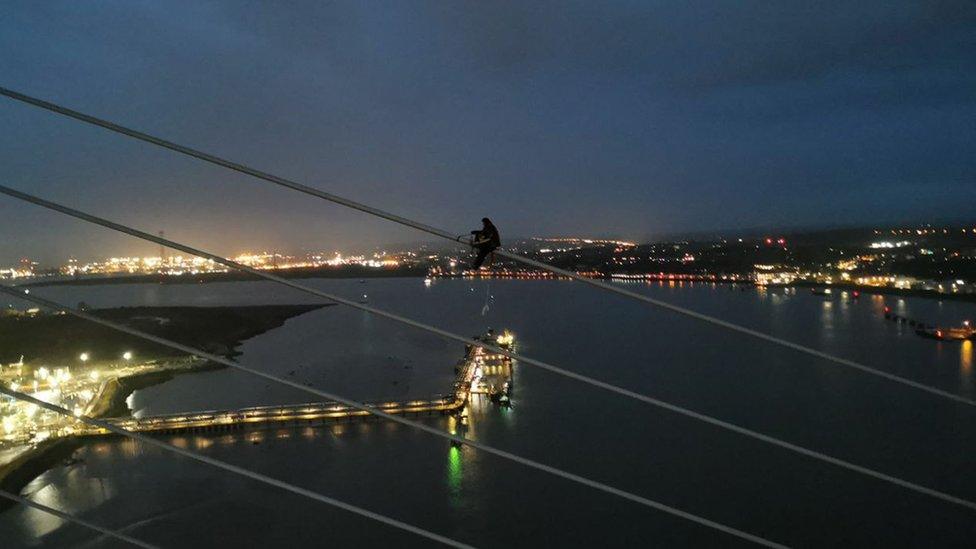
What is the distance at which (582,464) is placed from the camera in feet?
14.7

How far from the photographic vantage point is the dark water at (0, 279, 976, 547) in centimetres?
366

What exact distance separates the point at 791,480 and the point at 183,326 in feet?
35.3

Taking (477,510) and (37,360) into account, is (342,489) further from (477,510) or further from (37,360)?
(37,360)

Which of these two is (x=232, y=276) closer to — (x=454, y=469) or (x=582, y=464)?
(x=454, y=469)

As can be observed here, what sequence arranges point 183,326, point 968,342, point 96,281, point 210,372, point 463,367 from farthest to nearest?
point 96,281 → point 183,326 → point 968,342 → point 210,372 → point 463,367

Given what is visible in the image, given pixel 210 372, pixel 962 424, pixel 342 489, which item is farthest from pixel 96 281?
pixel 962 424

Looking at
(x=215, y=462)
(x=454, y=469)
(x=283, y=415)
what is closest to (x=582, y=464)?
(x=454, y=469)

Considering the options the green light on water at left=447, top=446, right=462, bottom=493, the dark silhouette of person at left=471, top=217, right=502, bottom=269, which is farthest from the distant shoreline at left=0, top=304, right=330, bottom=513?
the dark silhouette of person at left=471, top=217, right=502, bottom=269

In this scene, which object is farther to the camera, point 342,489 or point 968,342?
point 968,342

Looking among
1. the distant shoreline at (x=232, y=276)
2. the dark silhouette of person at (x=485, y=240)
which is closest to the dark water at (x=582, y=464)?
the dark silhouette of person at (x=485, y=240)

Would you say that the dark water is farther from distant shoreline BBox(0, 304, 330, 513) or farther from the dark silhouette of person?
the dark silhouette of person

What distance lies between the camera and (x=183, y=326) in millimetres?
11898

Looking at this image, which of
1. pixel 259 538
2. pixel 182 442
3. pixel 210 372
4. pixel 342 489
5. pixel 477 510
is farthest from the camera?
pixel 210 372

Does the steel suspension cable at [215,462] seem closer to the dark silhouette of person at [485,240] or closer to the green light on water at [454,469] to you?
the dark silhouette of person at [485,240]
